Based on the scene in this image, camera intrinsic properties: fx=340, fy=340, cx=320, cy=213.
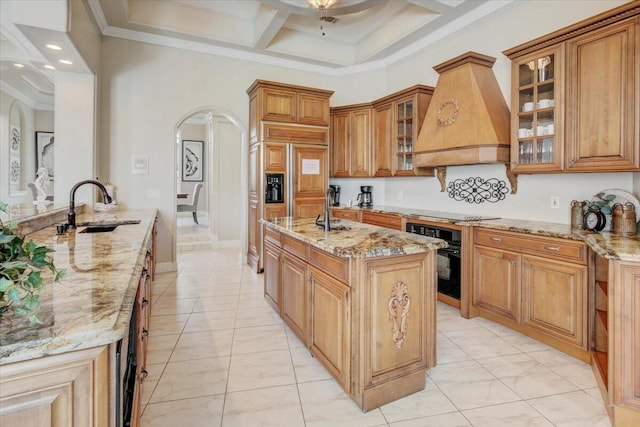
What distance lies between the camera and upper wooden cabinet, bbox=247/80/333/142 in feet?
15.5

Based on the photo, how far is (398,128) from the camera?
477 cm

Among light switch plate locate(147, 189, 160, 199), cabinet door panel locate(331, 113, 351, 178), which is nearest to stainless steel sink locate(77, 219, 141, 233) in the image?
light switch plate locate(147, 189, 160, 199)

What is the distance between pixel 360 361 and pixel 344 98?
496 cm

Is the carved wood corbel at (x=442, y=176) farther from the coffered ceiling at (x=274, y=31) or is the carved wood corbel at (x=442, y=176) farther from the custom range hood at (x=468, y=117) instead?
the coffered ceiling at (x=274, y=31)

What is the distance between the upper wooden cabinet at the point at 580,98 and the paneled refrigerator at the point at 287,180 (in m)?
2.68

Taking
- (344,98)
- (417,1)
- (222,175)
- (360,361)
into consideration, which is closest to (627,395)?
(360,361)

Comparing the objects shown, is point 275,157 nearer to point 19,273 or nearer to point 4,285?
point 19,273

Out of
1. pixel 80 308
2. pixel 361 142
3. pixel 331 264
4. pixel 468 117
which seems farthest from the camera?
pixel 361 142

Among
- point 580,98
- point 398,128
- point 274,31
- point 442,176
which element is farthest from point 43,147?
point 580,98

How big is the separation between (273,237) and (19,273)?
2318mm

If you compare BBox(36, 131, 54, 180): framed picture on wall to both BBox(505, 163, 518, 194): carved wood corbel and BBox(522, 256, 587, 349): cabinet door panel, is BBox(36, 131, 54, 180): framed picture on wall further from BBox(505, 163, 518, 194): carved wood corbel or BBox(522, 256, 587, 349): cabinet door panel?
BBox(522, 256, 587, 349): cabinet door panel

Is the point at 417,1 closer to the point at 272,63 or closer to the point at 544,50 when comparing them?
the point at 544,50

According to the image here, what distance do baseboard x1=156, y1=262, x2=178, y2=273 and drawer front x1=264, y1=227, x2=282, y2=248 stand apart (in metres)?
2.37

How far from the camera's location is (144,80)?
15.3 ft
